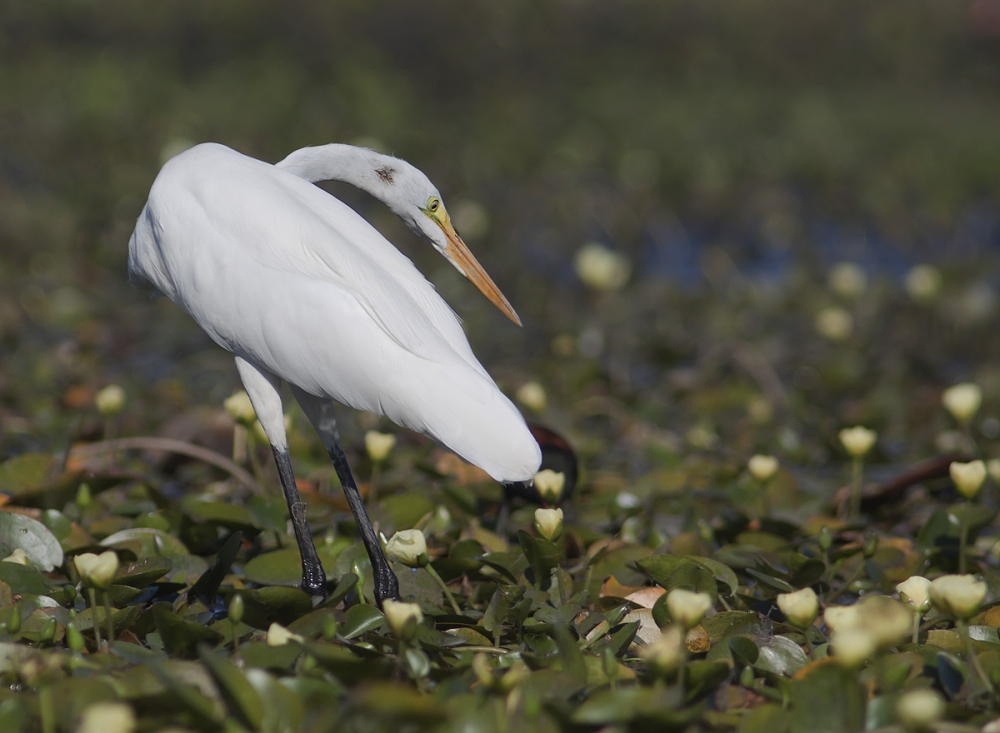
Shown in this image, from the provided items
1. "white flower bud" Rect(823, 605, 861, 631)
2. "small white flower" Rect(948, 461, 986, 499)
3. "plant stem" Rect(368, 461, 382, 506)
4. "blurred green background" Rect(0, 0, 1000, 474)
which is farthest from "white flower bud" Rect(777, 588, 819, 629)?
"blurred green background" Rect(0, 0, 1000, 474)

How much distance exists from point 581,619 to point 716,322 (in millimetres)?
2975

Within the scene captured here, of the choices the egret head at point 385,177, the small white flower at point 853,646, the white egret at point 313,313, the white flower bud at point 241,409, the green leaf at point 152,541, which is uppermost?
the egret head at point 385,177

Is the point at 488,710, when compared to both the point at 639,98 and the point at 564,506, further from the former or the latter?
the point at 639,98

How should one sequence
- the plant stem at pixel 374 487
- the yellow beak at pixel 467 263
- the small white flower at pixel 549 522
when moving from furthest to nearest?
the plant stem at pixel 374 487 → the yellow beak at pixel 467 263 → the small white flower at pixel 549 522

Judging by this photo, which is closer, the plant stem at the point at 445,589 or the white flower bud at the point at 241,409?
the plant stem at the point at 445,589

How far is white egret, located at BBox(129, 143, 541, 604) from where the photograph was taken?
1844mm

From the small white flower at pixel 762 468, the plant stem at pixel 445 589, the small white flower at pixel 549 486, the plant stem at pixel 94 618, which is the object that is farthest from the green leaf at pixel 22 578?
the small white flower at pixel 762 468

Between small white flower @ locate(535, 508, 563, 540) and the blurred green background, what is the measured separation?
1294 mm

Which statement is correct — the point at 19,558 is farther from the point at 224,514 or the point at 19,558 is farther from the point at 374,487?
the point at 374,487

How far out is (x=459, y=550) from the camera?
2211mm

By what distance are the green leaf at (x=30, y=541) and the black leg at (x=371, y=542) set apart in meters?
0.54

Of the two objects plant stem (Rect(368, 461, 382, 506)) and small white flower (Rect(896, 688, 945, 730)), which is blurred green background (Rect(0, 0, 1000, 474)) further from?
small white flower (Rect(896, 688, 945, 730))

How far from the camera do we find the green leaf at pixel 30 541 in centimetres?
206

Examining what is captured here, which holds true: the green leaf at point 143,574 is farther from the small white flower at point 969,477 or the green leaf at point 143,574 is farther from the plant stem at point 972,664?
the small white flower at point 969,477
